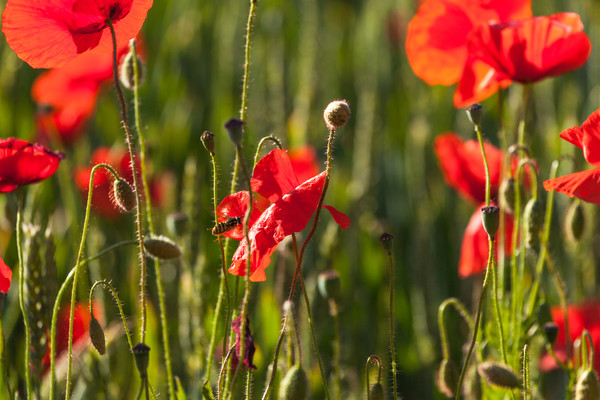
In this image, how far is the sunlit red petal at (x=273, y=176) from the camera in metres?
0.72

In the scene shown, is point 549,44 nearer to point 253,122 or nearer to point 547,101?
Answer: point 253,122

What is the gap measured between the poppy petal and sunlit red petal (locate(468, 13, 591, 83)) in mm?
278

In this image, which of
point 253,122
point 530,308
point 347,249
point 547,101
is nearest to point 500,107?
point 530,308

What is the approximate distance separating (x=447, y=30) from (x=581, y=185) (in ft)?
1.43

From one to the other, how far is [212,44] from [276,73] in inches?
27.4

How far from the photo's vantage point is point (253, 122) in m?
2.17

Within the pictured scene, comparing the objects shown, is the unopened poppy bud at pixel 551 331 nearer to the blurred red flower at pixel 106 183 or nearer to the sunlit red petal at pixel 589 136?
the sunlit red petal at pixel 589 136

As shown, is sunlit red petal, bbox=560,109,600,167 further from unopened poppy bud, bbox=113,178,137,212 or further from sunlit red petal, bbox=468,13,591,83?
unopened poppy bud, bbox=113,178,137,212

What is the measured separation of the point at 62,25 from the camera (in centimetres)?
78

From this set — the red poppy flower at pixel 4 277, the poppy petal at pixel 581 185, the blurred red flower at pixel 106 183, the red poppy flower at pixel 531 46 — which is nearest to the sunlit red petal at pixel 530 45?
the red poppy flower at pixel 531 46

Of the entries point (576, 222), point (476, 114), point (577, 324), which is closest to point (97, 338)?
point (476, 114)

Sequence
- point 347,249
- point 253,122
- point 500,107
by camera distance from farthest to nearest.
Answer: point 253,122
point 347,249
point 500,107

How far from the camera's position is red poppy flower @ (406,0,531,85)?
108 centimetres

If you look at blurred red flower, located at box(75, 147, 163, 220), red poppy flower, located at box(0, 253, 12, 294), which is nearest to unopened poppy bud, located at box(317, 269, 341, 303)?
red poppy flower, located at box(0, 253, 12, 294)
